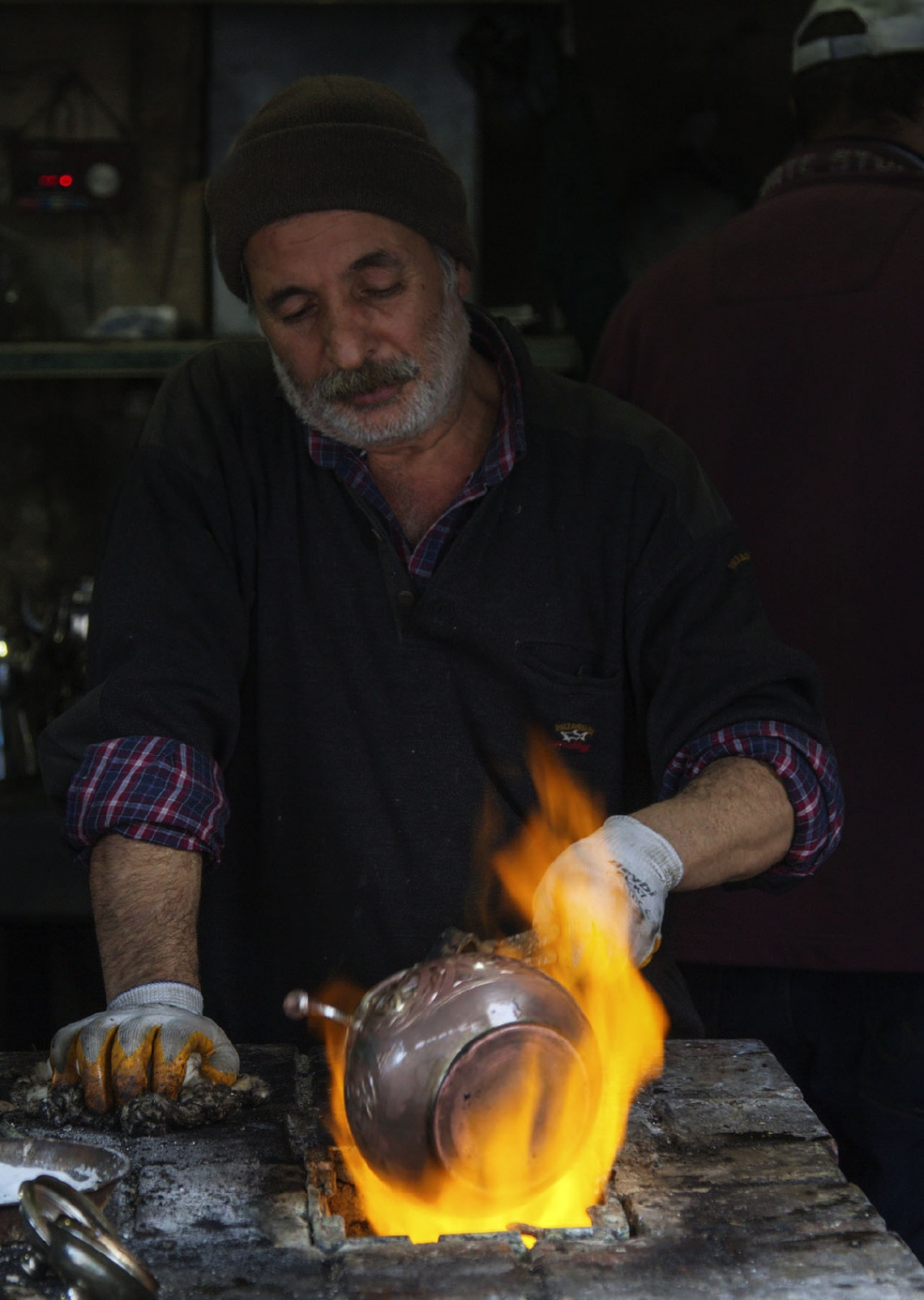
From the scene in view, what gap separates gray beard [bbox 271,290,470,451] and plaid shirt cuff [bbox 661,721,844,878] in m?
0.57

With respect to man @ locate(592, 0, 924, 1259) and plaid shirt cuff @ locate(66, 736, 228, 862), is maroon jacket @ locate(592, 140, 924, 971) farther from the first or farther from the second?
plaid shirt cuff @ locate(66, 736, 228, 862)

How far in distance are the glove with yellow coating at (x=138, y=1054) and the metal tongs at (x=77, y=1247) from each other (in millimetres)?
298

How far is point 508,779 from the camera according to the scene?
1991 mm

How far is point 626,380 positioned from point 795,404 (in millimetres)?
294

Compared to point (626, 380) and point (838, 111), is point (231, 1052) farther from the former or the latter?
point (838, 111)

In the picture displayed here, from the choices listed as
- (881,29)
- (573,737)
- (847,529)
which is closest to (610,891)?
(573,737)

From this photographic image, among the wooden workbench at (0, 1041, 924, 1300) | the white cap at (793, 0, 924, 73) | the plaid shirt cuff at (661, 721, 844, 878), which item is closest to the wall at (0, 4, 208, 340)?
the white cap at (793, 0, 924, 73)

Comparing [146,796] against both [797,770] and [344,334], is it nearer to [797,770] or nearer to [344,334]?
[344,334]

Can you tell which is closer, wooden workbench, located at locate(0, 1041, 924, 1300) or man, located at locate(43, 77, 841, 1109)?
wooden workbench, located at locate(0, 1041, 924, 1300)

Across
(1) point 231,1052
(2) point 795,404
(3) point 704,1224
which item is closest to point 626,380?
(2) point 795,404

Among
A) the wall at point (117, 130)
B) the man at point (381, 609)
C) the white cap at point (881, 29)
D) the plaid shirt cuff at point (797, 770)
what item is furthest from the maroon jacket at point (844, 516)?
the wall at point (117, 130)

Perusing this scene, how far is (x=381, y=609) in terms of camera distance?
199 centimetres

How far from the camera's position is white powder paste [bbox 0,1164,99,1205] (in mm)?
1320

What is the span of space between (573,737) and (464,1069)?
796 millimetres
